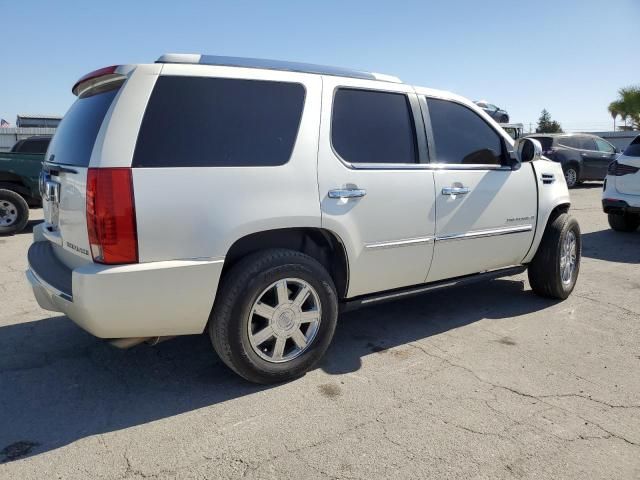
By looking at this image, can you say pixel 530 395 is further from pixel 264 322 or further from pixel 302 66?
pixel 302 66

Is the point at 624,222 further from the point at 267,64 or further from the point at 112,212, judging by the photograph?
the point at 112,212

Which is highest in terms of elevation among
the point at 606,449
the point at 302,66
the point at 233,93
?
the point at 302,66

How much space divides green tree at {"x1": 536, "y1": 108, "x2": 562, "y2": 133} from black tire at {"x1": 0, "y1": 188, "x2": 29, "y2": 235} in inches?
1838

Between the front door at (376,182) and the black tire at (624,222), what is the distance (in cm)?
674

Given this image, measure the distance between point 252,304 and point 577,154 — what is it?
15784mm

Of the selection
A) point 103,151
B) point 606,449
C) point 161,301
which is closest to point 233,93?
point 103,151

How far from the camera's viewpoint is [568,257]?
16.3 ft

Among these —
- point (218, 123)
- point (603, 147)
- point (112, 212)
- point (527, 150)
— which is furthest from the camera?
point (603, 147)

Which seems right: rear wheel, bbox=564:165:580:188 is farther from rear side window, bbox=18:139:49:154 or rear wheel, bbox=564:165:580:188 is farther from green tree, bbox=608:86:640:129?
green tree, bbox=608:86:640:129

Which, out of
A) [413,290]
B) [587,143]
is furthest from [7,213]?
[587,143]

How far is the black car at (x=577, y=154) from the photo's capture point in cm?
1582

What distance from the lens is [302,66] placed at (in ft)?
11.1

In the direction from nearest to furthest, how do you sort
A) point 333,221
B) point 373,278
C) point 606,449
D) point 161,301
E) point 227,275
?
point 606,449, point 161,301, point 227,275, point 333,221, point 373,278

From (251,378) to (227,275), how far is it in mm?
647
